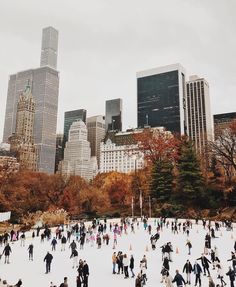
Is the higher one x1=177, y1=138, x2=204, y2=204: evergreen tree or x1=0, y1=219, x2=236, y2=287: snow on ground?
x1=177, y1=138, x2=204, y2=204: evergreen tree

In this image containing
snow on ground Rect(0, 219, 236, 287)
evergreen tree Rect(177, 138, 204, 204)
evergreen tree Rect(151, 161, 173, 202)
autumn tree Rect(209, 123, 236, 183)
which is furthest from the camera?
evergreen tree Rect(151, 161, 173, 202)

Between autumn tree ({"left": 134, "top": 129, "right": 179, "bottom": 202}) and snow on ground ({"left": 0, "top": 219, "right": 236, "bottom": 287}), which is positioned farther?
autumn tree ({"left": 134, "top": 129, "right": 179, "bottom": 202})

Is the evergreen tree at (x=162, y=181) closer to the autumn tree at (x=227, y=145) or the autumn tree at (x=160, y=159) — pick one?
the autumn tree at (x=160, y=159)

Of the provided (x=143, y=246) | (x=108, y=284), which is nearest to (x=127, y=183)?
(x=143, y=246)

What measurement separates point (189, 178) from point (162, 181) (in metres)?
5.00

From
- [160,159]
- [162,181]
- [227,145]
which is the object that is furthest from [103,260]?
[160,159]

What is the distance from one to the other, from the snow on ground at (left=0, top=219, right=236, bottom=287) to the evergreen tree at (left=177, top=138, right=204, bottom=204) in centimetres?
1573

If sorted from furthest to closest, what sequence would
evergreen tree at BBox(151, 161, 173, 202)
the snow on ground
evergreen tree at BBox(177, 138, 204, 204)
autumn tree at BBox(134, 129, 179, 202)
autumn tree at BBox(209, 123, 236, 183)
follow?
1. autumn tree at BBox(134, 129, 179, 202)
2. evergreen tree at BBox(151, 161, 173, 202)
3. autumn tree at BBox(209, 123, 236, 183)
4. evergreen tree at BBox(177, 138, 204, 204)
5. the snow on ground

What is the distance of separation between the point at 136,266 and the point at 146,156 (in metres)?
41.9

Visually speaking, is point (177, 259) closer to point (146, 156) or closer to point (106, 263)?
point (106, 263)

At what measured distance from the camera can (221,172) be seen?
56438 millimetres

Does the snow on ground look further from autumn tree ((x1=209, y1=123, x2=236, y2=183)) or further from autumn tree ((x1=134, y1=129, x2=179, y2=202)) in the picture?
autumn tree ((x1=134, y1=129, x2=179, y2=202))

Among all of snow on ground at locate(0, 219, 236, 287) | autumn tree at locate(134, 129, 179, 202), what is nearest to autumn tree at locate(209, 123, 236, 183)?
autumn tree at locate(134, 129, 179, 202)

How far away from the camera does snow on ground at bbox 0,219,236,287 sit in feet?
61.1
